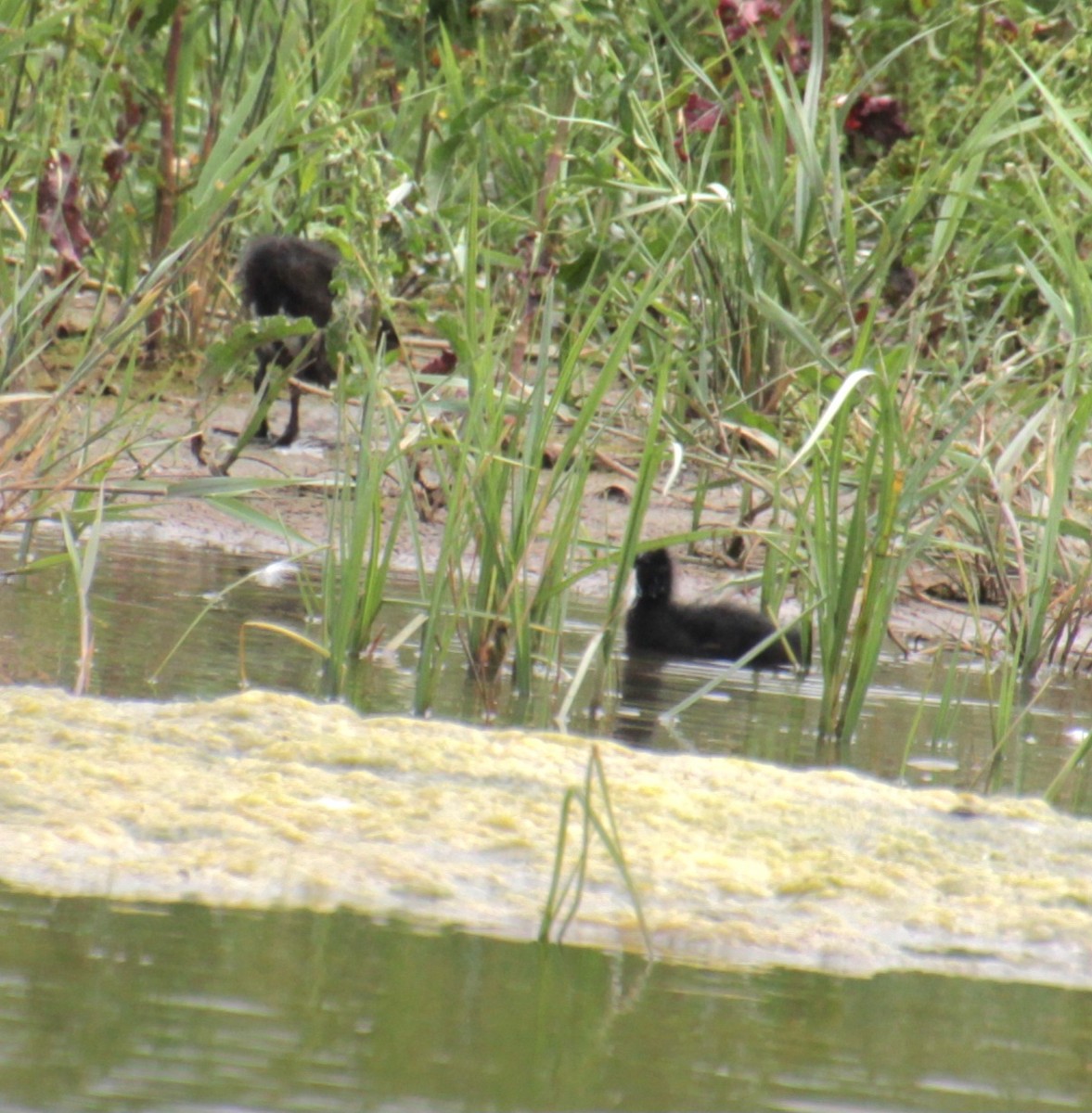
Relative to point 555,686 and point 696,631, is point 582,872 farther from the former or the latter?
point 696,631

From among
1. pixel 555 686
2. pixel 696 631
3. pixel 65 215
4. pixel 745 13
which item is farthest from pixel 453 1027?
pixel 745 13

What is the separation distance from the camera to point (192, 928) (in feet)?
6.84

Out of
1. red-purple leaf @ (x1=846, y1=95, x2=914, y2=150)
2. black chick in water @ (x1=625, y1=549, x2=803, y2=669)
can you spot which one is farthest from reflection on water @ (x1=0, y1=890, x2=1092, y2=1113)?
red-purple leaf @ (x1=846, y1=95, x2=914, y2=150)

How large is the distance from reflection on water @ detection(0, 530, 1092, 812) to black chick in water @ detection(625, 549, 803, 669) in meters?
0.10

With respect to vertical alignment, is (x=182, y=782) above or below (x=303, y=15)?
below

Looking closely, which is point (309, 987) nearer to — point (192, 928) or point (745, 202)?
point (192, 928)

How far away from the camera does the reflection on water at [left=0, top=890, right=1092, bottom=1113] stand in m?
1.63

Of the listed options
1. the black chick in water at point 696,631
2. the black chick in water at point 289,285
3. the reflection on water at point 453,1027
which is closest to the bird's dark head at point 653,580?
the black chick in water at point 696,631

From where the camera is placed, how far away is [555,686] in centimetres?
394

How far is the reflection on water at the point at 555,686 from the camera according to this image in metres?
3.58

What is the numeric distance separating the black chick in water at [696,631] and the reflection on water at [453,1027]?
289 cm

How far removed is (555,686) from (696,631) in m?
1.21

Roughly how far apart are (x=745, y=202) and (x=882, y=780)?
2.49 m

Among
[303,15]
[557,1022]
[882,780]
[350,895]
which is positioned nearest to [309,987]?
[557,1022]
